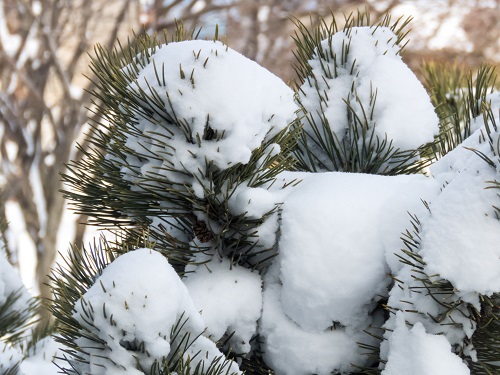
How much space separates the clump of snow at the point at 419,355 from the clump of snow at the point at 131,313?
8.8 inches

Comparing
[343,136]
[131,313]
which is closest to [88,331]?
[131,313]

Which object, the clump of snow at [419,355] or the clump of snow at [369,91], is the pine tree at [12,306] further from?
the clump of snow at [419,355]

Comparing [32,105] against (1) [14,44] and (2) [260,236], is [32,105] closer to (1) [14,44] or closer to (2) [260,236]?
(1) [14,44]

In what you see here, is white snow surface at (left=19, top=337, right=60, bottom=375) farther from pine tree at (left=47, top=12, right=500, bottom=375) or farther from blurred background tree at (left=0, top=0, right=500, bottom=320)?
blurred background tree at (left=0, top=0, right=500, bottom=320)

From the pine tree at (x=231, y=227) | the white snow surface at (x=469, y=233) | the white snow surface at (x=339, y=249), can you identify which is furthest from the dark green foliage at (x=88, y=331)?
the white snow surface at (x=469, y=233)

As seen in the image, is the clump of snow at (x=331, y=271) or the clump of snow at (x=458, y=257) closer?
the clump of snow at (x=458, y=257)

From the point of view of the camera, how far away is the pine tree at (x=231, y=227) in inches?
23.5

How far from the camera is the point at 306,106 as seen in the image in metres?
0.86

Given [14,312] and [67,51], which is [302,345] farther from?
[67,51]

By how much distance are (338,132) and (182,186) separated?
0.85 ft

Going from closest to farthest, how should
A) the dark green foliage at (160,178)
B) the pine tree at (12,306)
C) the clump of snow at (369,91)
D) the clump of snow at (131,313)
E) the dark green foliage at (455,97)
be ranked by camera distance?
the clump of snow at (131,313), the dark green foliage at (160,178), the clump of snow at (369,91), the dark green foliage at (455,97), the pine tree at (12,306)

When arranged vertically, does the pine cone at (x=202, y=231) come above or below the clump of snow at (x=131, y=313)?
above

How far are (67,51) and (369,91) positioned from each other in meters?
4.45

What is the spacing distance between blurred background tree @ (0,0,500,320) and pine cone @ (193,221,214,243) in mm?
3804
